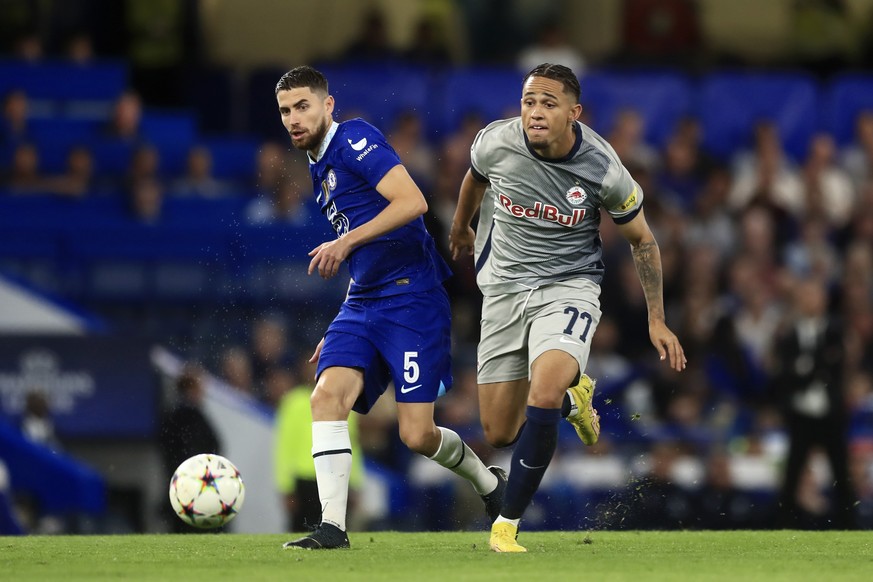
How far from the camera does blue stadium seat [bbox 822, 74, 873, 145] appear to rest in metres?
17.7

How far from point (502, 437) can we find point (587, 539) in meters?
0.83

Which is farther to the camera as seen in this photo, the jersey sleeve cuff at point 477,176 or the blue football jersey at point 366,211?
the jersey sleeve cuff at point 477,176

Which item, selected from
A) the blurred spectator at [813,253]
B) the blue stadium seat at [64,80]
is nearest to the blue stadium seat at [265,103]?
the blue stadium seat at [64,80]

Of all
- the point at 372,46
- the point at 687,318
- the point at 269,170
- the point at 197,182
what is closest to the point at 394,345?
the point at 269,170

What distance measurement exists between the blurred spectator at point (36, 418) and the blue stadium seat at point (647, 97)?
22.0 feet

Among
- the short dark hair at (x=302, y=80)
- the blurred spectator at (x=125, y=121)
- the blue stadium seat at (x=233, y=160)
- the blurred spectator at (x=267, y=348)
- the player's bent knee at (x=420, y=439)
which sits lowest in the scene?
the blurred spectator at (x=267, y=348)

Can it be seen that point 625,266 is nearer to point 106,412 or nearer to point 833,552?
point 106,412

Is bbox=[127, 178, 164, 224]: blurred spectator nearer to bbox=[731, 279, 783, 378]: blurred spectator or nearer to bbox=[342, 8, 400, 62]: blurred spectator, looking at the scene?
bbox=[342, 8, 400, 62]: blurred spectator

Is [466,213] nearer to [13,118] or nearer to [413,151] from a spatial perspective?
[413,151]

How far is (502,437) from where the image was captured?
8.49 m

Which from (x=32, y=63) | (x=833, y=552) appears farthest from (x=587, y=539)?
(x=32, y=63)

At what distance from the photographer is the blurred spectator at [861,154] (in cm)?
1702

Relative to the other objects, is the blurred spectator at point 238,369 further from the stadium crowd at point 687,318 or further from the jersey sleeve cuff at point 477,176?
the jersey sleeve cuff at point 477,176

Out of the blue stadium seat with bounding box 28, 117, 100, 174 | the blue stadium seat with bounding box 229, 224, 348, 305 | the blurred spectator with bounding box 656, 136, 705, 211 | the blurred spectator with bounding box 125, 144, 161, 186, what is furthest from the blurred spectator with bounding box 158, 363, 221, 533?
the blurred spectator with bounding box 656, 136, 705, 211
